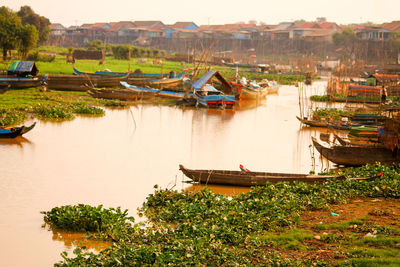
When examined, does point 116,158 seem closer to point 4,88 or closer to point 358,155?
point 358,155

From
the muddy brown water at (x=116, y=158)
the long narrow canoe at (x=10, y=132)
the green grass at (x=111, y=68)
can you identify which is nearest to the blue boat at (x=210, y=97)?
the muddy brown water at (x=116, y=158)

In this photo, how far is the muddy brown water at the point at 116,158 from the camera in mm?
7082

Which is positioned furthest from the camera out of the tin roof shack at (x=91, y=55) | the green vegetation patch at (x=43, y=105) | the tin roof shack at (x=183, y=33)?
the tin roof shack at (x=183, y=33)

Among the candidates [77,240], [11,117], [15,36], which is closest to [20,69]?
[15,36]

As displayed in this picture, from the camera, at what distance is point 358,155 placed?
9930 mm

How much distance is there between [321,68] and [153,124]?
32077 millimetres

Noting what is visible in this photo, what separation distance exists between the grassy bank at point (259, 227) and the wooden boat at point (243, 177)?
0.32 meters

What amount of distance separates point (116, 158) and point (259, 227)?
5.54m

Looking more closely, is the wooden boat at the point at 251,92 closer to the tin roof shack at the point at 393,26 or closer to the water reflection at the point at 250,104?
the water reflection at the point at 250,104

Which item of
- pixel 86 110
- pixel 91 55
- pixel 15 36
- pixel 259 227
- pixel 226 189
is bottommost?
pixel 226 189

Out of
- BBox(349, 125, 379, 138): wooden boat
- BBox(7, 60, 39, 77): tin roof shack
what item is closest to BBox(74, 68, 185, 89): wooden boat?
BBox(7, 60, 39, 77): tin roof shack

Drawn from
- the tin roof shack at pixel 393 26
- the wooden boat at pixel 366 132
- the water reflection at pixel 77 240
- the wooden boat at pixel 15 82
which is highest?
the tin roof shack at pixel 393 26

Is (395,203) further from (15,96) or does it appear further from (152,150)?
(15,96)

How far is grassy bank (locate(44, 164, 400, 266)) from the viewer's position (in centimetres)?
516
